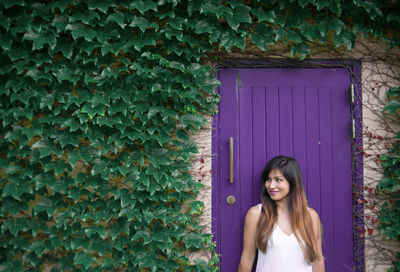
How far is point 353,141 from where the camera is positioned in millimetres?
2727

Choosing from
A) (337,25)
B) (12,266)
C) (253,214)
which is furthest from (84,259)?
(337,25)

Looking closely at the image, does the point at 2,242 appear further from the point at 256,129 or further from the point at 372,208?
the point at 372,208

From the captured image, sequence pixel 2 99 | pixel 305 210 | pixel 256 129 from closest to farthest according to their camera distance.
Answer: pixel 305 210, pixel 2 99, pixel 256 129

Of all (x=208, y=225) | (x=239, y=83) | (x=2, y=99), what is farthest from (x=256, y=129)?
(x=2, y=99)

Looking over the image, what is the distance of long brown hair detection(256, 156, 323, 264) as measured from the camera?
7.54 ft

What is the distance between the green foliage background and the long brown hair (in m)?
0.47

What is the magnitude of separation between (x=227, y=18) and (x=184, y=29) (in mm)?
349

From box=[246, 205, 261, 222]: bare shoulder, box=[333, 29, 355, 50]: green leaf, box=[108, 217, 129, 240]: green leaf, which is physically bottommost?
box=[108, 217, 129, 240]: green leaf

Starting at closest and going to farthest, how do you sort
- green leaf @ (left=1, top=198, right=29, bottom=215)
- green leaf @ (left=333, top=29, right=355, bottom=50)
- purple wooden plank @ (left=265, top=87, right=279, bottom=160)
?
green leaf @ (left=1, top=198, right=29, bottom=215) → green leaf @ (left=333, top=29, right=355, bottom=50) → purple wooden plank @ (left=265, top=87, right=279, bottom=160)

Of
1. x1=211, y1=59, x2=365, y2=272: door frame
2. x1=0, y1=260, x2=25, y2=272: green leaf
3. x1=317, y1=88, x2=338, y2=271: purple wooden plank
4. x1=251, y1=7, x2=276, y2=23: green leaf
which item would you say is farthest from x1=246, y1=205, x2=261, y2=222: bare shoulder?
x1=0, y1=260, x2=25, y2=272: green leaf

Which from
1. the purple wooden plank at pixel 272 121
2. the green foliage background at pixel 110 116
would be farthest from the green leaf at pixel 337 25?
the purple wooden plank at pixel 272 121

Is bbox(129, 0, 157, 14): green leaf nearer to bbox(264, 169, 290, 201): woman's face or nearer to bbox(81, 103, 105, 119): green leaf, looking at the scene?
bbox(81, 103, 105, 119): green leaf

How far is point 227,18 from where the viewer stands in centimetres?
→ 249

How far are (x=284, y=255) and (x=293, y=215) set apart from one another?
285 mm
